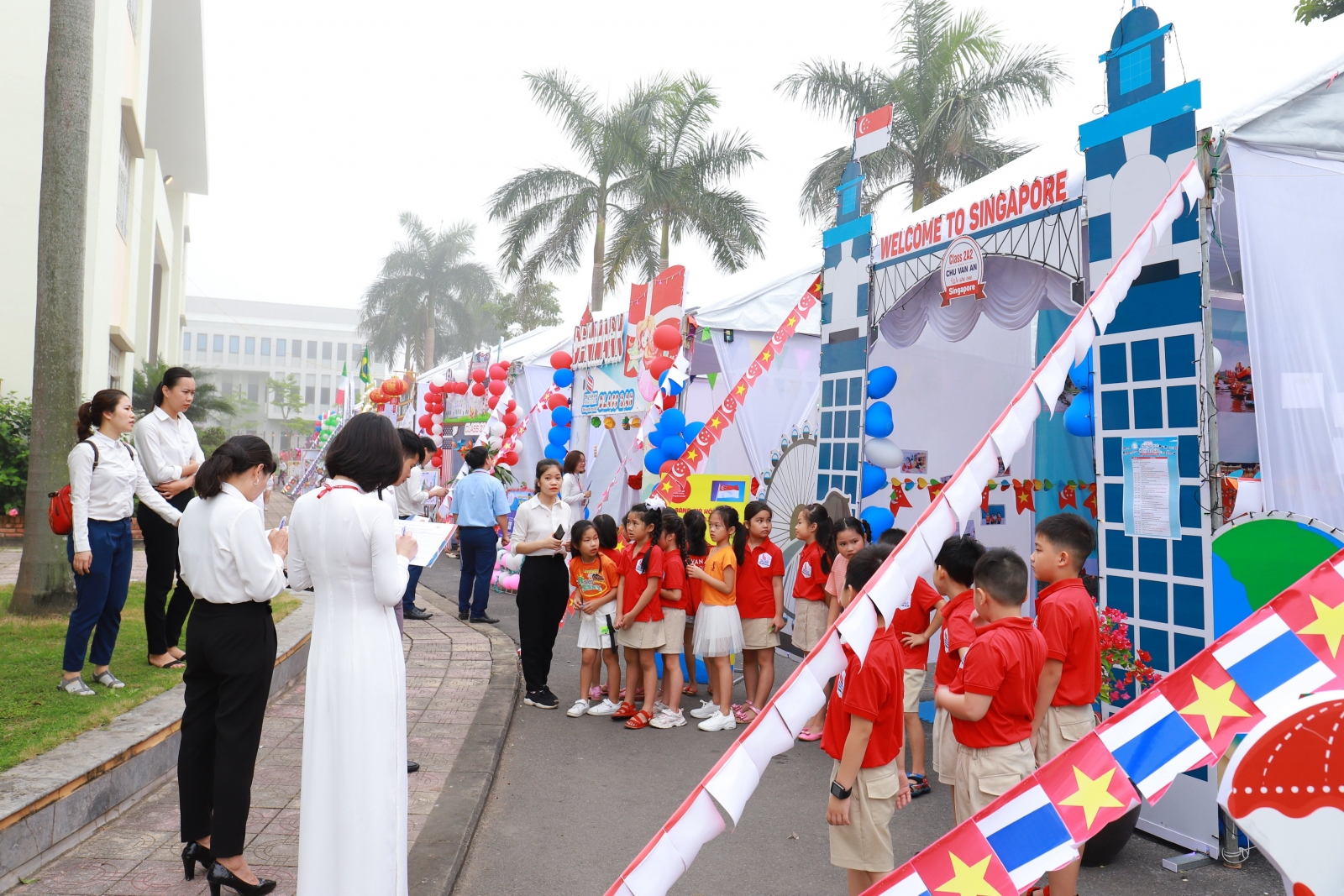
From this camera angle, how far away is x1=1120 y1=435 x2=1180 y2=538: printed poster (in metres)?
4.15

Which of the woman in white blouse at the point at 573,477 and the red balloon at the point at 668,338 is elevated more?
the red balloon at the point at 668,338

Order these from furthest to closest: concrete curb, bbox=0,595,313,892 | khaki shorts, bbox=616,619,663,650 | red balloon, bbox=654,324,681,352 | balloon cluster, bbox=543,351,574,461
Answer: balloon cluster, bbox=543,351,574,461 → red balloon, bbox=654,324,681,352 → khaki shorts, bbox=616,619,663,650 → concrete curb, bbox=0,595,313,892

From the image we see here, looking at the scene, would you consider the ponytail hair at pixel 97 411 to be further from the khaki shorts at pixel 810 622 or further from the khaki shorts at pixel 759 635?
the khaki shorts at pixel 810 622

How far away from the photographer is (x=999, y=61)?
1722 centimetres

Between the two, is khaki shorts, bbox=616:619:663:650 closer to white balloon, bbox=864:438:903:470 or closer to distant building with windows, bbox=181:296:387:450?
white balloon, bbox=864:438:903:470

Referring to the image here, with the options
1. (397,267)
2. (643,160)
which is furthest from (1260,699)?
(397,267)

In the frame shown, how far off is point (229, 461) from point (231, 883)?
146 cm

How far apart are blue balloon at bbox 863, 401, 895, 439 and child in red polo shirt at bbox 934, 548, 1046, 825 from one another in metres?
3.87

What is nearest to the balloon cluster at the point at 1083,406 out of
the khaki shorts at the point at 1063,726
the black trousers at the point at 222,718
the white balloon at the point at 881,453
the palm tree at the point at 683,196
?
the white balloon at the point at 881,453

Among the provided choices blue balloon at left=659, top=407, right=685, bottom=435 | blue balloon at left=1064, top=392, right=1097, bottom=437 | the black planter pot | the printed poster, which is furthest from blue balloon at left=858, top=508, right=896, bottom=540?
the black planter pot

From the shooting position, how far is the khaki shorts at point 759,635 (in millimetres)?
5875

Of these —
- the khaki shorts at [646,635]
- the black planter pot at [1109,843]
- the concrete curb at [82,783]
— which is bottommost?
the black planter pot at [1109,843]

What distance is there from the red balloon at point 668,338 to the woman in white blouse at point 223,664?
6.72 m

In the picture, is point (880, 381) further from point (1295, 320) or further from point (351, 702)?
point (351, 702)
